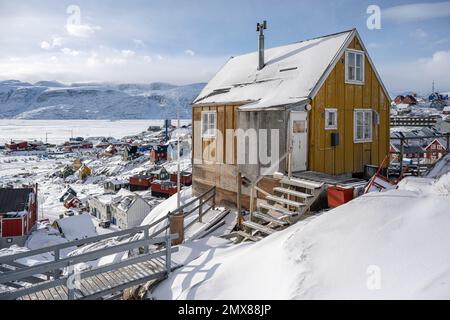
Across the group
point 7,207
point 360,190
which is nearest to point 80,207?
point 7,207

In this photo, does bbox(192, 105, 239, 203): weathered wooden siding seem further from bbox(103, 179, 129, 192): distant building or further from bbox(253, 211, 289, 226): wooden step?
bbox(103, 179, 129, 192): distant building

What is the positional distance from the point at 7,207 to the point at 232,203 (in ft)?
108

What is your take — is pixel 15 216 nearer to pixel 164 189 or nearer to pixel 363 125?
pixel 164 189

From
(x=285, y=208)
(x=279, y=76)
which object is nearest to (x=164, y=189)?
(x=279, y=76)

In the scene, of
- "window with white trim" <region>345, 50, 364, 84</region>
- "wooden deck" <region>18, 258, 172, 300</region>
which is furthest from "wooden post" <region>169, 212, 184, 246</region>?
"window with white trim" <region>345, 50, 364, 84</region>

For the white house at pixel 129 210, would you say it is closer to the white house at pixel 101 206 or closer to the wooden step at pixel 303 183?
the white house at pixel 101 206

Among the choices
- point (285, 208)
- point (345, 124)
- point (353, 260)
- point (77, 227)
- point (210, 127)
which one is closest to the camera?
point (353, 260)

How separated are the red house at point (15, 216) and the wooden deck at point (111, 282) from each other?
34396mm

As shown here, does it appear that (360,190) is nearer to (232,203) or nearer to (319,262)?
(319,262)

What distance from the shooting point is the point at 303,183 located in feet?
40.3

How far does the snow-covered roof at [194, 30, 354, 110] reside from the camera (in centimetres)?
1533

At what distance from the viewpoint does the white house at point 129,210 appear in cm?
4681

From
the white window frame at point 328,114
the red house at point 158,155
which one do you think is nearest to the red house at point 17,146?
the red house at point 158,155

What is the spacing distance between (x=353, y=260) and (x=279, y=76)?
39.0 feet
